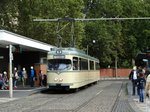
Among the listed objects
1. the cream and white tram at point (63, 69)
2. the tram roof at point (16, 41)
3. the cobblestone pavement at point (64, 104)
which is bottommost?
the cobblestone pavement at point (64, 104)

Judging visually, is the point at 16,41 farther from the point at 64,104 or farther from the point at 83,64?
the point at 64,104

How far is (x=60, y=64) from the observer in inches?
1415

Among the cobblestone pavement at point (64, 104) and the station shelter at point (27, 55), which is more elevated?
the station shelter at point (27, 55)

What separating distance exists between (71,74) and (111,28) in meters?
53.5

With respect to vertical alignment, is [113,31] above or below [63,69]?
above

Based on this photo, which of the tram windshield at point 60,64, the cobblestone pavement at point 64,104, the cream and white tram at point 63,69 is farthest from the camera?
the tram windshield at point 60,64

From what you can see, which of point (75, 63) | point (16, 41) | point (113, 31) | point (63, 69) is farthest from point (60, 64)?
point (113, 31)

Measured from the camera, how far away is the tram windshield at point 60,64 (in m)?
35.8

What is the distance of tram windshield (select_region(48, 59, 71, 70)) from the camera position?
35750mm

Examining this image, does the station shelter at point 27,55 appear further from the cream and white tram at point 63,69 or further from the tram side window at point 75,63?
the tram side window at point 75,63

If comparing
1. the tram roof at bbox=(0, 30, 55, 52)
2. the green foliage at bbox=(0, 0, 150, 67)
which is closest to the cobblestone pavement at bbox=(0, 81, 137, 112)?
the tram roof at bbox=(0, 30, 55, 52)

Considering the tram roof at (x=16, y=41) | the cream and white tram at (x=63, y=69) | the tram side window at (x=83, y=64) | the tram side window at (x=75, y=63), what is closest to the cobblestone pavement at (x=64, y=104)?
the cream and white tram at (x=63, y=69)

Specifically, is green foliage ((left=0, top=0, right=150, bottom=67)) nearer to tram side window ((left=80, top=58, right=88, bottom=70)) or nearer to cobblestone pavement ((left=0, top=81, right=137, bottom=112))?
tram side window ((left=80, top=58, right=88, bottom=70))

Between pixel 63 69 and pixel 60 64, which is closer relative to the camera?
pixel 63 69
